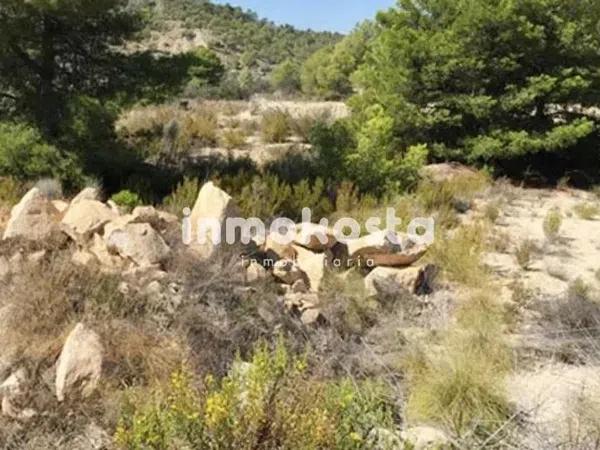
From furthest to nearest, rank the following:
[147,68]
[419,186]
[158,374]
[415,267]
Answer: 1. [419,186]
2. [147,68]
3. [415,267]
4. [158,374]

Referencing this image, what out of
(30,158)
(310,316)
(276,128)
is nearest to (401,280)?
(310,316)

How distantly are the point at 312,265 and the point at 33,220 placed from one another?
96.4 inches

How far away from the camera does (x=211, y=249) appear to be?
510 centimetres

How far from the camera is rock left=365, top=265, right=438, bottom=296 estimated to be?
18.0ft

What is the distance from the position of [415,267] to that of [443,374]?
2185mm

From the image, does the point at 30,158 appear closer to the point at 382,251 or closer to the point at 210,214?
the point at 210,214

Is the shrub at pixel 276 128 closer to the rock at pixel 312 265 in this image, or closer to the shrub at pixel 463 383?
the rock at pixel 312 265

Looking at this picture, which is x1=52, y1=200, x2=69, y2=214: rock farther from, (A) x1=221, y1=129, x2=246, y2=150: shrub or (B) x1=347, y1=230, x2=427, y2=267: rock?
(A) x1=221, y1=129, x2=246, y2=150: shrub

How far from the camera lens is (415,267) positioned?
5.90m

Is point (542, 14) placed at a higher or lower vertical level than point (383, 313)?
higher

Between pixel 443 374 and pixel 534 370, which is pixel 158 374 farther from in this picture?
pixel 534 370

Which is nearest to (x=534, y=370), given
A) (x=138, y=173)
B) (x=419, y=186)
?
(x=419, y=186)

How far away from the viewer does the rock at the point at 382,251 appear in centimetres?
589

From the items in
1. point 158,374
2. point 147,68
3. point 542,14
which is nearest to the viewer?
point 158,374
